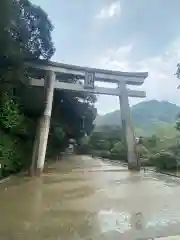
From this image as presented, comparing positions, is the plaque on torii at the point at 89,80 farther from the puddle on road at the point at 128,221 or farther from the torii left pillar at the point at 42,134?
the puddle on road at the point at 128,221

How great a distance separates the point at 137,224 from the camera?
523 centimetres

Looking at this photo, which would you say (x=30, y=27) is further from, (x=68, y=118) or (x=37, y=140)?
(x=68, y=118)

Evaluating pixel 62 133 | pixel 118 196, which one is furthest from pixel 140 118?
pixel 118 196

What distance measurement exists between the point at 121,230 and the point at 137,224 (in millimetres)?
470

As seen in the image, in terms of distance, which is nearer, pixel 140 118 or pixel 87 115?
pixel 87 115

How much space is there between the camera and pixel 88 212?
633cm

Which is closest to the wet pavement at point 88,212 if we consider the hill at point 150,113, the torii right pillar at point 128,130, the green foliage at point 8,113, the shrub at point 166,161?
the green foliage at point 8,113

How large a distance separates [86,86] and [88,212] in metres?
10.5

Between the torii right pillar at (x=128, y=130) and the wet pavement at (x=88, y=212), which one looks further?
the torii right pillar at (x=128, y=130)

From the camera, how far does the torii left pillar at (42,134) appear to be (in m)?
13.9

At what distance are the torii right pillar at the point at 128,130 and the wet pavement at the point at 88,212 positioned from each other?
6.17 meters

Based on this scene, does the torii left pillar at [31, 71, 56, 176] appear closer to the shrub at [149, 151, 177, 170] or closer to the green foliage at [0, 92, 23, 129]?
the green foliage at [0, 92, 23, 129]

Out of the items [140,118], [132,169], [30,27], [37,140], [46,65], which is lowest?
[132,169]

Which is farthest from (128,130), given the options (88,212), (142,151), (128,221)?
(128,221)
